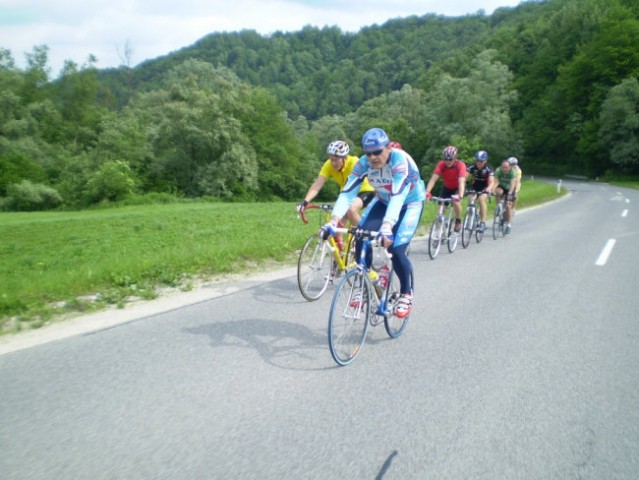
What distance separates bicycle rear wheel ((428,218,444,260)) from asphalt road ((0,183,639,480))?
3.71m

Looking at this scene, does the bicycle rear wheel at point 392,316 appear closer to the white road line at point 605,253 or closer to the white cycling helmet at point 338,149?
the white cycling helmet at point 338,149

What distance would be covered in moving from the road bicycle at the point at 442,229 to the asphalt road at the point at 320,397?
3817 millimetres

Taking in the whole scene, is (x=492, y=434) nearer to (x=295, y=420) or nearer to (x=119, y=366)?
(x=295, y=420)

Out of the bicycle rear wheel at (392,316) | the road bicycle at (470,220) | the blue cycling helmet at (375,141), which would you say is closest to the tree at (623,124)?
the road bicycle at (470,220)

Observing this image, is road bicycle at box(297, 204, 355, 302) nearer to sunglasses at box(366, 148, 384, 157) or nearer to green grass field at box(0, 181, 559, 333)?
green grass field at box(0, 181, 559, 333)

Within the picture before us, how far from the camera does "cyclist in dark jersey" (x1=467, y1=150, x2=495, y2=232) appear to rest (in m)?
12.0

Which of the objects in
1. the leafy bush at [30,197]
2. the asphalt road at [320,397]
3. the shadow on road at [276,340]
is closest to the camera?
the asphalt road at [320,397]

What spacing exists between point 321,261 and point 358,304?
8.24ft

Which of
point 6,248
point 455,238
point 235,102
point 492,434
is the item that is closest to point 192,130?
point 235,102

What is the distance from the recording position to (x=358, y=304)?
4555 mm

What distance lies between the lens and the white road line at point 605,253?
32.0ft

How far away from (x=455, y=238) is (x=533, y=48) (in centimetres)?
10234

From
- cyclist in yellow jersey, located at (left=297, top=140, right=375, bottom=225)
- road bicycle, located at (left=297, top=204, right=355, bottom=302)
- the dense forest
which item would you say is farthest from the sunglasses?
the dense forest

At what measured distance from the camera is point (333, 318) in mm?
4238
